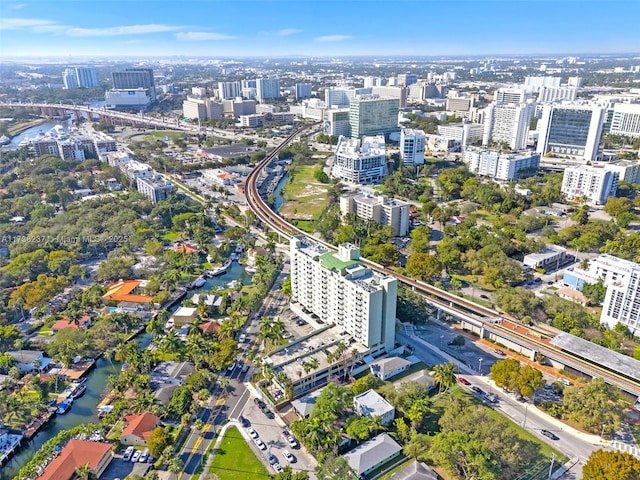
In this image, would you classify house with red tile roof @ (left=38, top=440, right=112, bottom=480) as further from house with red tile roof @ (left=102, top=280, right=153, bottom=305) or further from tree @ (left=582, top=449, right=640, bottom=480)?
tree @ (left=582, top=449, right=640, bottom=480)

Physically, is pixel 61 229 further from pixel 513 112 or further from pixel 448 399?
pixel 513 112

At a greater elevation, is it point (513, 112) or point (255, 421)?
point (513, 112)

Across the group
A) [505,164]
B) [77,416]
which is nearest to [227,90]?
[505,164]

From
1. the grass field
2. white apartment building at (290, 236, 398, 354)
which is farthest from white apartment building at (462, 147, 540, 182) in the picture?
white apartment building at (290, 236, 398, 354)

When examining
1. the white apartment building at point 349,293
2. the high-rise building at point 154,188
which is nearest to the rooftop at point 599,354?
the white apartment building at point 349,293

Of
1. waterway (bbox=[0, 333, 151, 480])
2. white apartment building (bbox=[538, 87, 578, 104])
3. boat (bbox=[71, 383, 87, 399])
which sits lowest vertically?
waterway (bbox=[0, 333, 151, 480])

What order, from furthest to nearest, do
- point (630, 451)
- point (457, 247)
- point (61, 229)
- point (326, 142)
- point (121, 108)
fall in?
point (121, 108) → point (326, 142) → point (61, 229) → point (457, 247) → point (630, 451)

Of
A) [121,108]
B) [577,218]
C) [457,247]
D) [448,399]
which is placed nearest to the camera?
[448,399]

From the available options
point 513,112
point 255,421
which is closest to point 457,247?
point 255,421
